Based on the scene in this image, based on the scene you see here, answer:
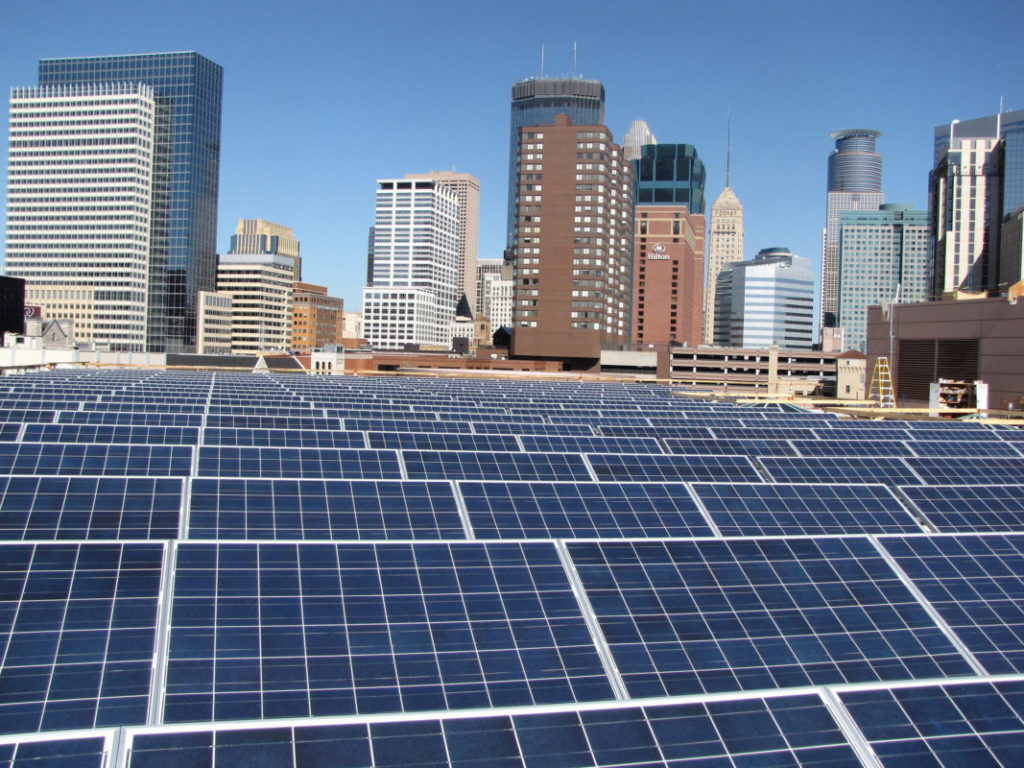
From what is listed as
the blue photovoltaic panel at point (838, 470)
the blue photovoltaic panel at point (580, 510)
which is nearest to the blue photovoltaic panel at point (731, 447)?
the blue photovoltaic panel at point (838, 470)

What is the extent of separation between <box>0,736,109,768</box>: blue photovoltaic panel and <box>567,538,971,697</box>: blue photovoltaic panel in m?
4.51

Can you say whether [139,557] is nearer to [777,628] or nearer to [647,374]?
[777,628]

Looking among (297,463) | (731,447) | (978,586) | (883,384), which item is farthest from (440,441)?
(883,384)

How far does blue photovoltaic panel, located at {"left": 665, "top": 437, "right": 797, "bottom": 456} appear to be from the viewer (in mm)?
24500

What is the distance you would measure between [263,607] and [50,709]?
81.6 inches

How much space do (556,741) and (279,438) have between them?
61.8ft

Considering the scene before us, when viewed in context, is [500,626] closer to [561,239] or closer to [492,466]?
[492,466]

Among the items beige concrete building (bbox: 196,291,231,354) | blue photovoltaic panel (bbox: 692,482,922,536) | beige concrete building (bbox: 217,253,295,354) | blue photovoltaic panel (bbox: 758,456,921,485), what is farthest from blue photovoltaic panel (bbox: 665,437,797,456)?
beige concrete building (bbox: 217,253,295,354)

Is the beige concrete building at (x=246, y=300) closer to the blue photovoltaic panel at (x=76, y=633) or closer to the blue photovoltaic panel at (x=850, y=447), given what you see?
the blue photovoltaic panel at (x=850, y=447)

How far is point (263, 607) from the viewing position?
27.3 feet

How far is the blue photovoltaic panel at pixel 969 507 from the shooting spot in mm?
15734

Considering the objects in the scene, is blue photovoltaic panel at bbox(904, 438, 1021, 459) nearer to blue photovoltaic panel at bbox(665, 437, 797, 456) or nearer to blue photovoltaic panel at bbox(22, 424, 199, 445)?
blue photovoltaic panel at bbox(665, 437, 797, 456)

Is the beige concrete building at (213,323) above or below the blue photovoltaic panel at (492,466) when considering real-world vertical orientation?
above

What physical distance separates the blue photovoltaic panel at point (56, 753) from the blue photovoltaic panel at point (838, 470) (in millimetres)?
17450
